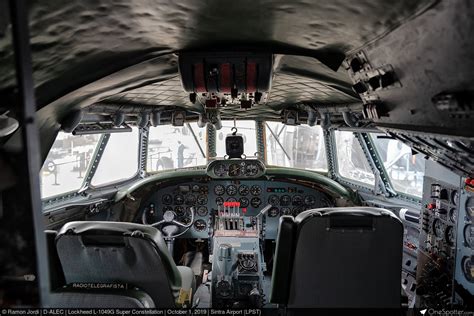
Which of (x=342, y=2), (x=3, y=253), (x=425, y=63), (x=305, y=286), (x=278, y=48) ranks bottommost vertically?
(x=305, y=286)

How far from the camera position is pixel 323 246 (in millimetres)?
2418

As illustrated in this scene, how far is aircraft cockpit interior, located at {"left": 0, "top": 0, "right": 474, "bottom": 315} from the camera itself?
1.07 m

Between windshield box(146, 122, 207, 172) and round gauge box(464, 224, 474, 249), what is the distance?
4282 millimetres

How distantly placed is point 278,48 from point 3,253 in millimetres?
1625

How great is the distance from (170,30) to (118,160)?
4.63 meters

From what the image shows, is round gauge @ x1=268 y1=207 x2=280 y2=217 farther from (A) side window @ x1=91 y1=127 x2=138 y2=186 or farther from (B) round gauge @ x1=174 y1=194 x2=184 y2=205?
(A) side window @ x1=91 y1=127 x2=138 y2=186

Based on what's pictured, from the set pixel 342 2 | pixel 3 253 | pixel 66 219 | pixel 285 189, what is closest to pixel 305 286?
pixel 342 2

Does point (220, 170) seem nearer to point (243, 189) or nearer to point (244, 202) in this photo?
point (243, 189)

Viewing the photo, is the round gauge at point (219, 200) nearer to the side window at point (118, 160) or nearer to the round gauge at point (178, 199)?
the round gauge at point (178, 199)

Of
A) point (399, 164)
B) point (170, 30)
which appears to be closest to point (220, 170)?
point (399, 164)

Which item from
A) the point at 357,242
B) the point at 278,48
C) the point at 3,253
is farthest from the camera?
the point at 357,242

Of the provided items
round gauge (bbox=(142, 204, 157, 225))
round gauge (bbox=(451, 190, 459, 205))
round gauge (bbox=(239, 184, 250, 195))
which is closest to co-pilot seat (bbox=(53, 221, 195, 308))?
round gauge (bbox=(451, 190, 459, 205))

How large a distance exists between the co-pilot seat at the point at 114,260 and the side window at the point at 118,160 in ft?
10.7

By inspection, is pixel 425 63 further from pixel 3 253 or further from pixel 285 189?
pixel 285 189
